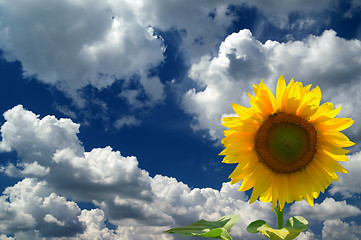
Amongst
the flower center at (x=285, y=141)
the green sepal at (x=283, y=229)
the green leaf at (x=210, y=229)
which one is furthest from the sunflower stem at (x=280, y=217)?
the flower center at (x=285, y=141)

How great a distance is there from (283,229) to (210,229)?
50.3 inches

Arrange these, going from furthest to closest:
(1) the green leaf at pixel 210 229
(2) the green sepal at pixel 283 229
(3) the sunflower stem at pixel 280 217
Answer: (3) the sunflower stem at pixel 280 217, (1) the green leaf at pixel 210 229, (2) the green sepal at pixel 283 229

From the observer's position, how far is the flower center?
20.5 feet

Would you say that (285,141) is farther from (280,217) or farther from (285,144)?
(280,217)

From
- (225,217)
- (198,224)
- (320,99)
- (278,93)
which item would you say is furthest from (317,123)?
(198,224)

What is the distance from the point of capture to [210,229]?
5.68 meters

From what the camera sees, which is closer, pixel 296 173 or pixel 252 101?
pixel 252 101

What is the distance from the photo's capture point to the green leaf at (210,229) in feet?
16.7

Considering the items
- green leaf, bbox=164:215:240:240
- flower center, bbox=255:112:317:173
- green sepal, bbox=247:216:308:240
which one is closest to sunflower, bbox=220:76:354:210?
flower center, bbox=255:112:317:173

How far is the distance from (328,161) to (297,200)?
0.98 meters

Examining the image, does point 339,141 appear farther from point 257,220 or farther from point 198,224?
point 198,224

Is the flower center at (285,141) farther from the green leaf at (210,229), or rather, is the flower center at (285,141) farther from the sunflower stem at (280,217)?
the green leaf at (210,229)

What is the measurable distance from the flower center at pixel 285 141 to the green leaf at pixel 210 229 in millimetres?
1385

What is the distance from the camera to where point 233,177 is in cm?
630
